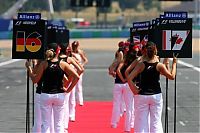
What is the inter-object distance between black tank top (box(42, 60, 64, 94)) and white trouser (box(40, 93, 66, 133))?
3.3 inches

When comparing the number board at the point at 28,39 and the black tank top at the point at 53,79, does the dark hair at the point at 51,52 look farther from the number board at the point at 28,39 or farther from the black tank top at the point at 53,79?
the number board at the point at 28,39

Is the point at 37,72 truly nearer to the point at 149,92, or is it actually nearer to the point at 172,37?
the point at 149,92

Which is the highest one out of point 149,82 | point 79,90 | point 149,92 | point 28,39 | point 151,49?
point 28,39

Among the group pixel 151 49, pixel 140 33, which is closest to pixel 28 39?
pixel 151 49

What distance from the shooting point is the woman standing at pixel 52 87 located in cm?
1146

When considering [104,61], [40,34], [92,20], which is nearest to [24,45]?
[40,34]

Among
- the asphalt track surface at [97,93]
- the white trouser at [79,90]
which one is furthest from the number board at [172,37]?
the white trouser at [79,90]

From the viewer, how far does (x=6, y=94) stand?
80.7 feet

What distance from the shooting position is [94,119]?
1758 centimetres

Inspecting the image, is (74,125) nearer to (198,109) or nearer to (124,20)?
(198,109)

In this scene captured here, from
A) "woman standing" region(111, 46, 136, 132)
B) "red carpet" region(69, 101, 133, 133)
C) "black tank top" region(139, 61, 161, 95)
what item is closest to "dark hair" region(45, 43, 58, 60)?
"black tank top" region(139, 61, 161, 95)

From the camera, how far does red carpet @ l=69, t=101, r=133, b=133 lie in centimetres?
1566

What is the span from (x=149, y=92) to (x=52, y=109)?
160 centimetres

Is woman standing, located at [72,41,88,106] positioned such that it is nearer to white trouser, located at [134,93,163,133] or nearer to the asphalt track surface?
the asphalt track surface
